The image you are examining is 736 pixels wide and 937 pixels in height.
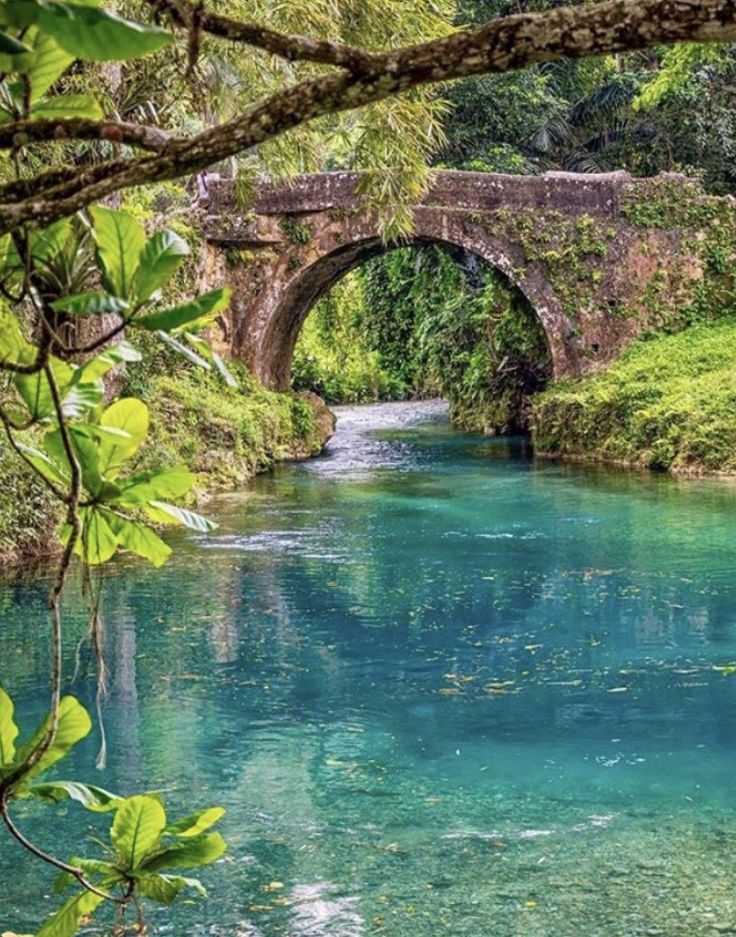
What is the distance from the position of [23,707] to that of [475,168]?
645 inches

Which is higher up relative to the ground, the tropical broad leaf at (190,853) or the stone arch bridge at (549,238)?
the stone arch bridge at (549,238)

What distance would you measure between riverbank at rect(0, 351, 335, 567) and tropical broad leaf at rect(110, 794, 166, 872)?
8158 millimetres

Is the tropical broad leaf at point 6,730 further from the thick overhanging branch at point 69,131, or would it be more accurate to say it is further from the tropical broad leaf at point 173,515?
the thick overhanging branch at point 69,131

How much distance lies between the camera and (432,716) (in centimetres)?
699

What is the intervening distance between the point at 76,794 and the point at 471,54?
115 cm

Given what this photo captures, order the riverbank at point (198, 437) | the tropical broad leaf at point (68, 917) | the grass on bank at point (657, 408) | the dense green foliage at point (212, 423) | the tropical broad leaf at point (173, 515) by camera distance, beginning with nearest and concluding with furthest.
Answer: the tropical broad leaf at point (68, 917)
the tropical broad leaf at point (173, 515)
the riverbank at point (198, 437)
the dense green foliage at point (212, 423)
the grass on bank at point (657, 408)

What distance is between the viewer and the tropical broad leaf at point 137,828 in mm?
2084

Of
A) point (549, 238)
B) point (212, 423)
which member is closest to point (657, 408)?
point (549, 238)

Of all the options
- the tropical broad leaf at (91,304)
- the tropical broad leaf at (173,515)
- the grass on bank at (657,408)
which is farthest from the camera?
the grass on bank at (657,408)

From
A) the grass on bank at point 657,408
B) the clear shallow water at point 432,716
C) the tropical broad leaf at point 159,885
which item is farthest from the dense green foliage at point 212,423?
the tropical broad leaf at point 159,885

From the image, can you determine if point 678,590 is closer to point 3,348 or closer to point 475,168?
point 3,348

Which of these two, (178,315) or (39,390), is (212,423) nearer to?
(39,390)

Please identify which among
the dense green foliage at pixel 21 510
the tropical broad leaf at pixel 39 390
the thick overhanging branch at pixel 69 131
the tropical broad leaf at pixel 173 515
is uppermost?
the thick overhanging branch at pixel 69 131

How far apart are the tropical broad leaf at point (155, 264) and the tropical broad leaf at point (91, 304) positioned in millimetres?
39
